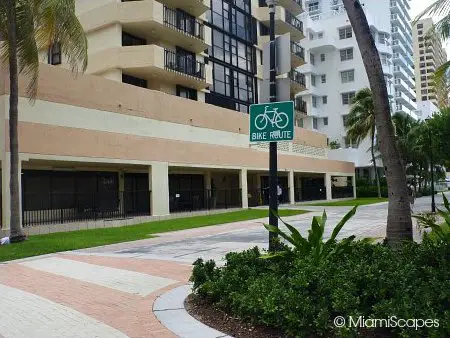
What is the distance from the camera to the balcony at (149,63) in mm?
28766

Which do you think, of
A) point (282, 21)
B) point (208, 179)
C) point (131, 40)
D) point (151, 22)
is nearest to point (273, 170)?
point (151, 22)

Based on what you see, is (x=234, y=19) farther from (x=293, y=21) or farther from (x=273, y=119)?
(x=273, y=119)

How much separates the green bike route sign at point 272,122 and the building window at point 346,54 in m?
61.4

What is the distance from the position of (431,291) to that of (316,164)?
4026cm

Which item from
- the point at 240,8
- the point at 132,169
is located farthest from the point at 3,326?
the point at 240,8

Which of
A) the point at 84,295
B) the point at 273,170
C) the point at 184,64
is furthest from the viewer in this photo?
the point at 184,64

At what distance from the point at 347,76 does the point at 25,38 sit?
55.8 m

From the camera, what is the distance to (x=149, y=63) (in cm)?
2859

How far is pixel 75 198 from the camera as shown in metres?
24.3

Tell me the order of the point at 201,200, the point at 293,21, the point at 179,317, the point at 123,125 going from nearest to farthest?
1. the point at 179,317
2. the point at 123,125
3. the point at 201,200
4. the point at 293,21

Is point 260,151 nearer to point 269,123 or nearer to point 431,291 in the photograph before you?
point 269,123

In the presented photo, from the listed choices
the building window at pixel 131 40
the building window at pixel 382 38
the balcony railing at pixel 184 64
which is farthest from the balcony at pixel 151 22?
the building window at pixel 382 38

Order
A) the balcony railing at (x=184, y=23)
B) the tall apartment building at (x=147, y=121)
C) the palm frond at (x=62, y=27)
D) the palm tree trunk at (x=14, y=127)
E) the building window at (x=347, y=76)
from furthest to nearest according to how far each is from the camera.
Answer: the building window at (x=347, y=76)
the balcony railing at (x=184, y=23)
the tall apartment building at (x=147, y=121)
the palm tree trunk at (x=14, y=127)
the palm frond at (x=62, y=27)

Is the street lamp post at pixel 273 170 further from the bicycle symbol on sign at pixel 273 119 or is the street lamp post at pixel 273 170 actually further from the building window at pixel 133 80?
the building window at pixel 133 80
